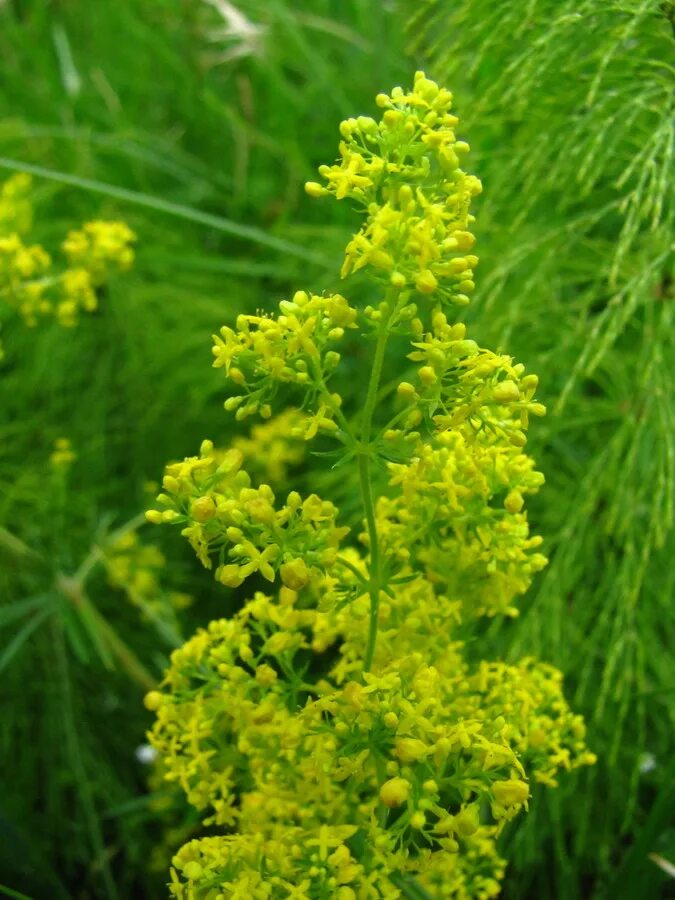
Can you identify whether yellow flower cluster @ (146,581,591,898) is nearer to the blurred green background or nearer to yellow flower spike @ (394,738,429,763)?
yellow flower spike @ (394,738,429,763)

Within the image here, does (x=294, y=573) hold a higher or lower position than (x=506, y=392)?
lower

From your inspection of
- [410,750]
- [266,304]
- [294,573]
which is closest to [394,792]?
[410,750]

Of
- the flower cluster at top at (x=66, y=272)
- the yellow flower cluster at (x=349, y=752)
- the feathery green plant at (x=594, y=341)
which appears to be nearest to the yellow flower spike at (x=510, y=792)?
the yellow flower cluster at (x=349, y=752)

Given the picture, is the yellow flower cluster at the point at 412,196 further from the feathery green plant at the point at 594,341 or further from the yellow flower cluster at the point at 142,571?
the yellow flower cluster at the point at 142,571

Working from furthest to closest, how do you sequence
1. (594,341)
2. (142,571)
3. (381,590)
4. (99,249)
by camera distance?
(142,571) → (99,249) → (594,341) → (381,590)

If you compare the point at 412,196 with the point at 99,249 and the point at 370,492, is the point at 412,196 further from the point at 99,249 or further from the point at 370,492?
the point at 99,249

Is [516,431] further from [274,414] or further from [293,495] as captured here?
[274,414]

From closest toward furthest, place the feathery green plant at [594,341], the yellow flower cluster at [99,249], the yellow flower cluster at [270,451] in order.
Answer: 1. the feathery green plant at [594,341]
2. the yellow flower cluster at [99,249]
3. the yellow flower cluster at [270,451]
